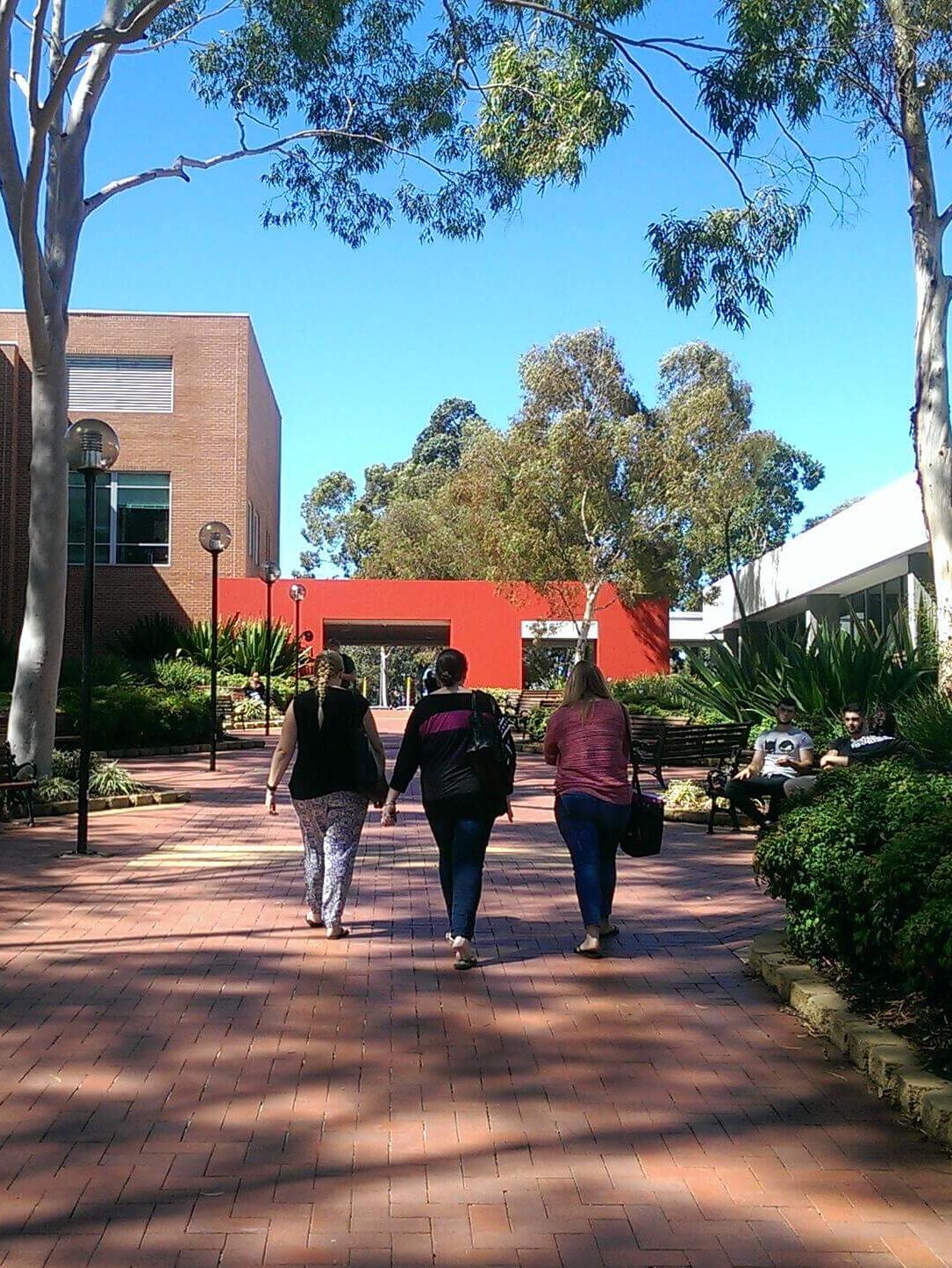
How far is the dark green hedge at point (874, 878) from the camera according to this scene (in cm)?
484

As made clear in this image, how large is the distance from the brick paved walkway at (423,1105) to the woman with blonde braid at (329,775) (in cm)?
39

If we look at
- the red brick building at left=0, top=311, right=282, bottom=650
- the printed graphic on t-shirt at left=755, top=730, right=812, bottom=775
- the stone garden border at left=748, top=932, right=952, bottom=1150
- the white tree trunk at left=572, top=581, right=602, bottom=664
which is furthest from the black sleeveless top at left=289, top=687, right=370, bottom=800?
the white tree trunk at left=572, top=581, right=602, bottom=664

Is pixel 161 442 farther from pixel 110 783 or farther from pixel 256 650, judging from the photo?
pixel 110 783

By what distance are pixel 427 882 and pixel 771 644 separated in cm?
826

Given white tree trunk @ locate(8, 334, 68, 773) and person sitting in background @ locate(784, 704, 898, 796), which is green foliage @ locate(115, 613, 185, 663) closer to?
white tree trunk @ locate(8, 334, 68, 773)

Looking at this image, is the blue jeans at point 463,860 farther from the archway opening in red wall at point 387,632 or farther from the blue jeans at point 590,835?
the archway opening in red wall at point 387,632

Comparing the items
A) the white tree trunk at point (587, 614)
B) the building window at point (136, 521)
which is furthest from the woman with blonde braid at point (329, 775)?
the white tree trunk at point (587, 614)

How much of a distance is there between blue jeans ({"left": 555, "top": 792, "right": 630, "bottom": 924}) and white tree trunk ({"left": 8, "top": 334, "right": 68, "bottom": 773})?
8.03m

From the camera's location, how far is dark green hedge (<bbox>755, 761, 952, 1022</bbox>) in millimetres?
4844

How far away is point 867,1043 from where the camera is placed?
16.9 feet

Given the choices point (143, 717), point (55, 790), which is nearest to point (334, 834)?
point (55, 790)

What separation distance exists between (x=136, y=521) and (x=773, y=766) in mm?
29217

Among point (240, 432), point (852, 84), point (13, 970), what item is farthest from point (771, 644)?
point (240, 432)

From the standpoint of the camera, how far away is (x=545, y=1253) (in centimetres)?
357
